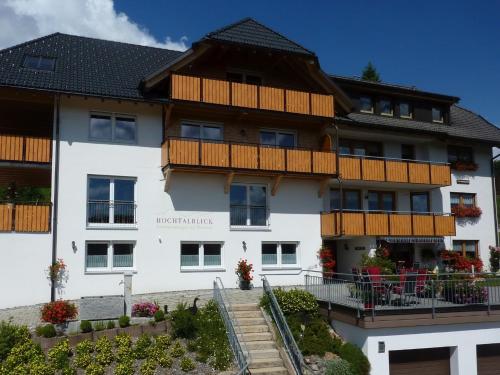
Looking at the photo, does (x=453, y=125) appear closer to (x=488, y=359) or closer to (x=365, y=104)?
(x=365, y=104)

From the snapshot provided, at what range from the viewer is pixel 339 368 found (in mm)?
13430

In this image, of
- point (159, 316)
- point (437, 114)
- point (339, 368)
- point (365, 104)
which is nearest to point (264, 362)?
point (339, 368)

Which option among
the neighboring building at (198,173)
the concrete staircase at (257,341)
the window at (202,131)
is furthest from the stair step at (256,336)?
the window at (202,131)

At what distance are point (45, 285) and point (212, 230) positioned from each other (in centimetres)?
661

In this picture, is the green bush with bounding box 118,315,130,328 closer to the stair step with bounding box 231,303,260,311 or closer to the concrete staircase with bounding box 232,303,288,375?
the concrete staircase with bounding box 232,303,288,375

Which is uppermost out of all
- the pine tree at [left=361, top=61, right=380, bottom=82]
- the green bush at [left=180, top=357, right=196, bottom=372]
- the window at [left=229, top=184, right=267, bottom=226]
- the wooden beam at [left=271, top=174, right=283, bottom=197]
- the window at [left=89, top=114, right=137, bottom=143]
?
the pine tree at [left=361, top=61, right=380, bottom=82]

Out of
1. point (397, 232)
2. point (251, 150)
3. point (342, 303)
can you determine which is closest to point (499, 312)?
point (342, 303)

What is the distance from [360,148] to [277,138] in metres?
5.00

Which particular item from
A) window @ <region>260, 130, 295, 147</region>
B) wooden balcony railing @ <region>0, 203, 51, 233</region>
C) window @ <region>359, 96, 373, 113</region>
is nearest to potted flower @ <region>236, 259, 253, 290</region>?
window @ <region>260, 130, 295, 147</region>

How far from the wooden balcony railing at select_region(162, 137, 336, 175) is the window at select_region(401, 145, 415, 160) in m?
6.02

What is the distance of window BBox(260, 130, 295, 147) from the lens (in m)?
22.5

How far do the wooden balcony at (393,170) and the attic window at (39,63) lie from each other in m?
12.8

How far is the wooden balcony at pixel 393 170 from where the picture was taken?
2245 centimetres

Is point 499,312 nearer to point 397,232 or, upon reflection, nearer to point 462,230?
point 397,232
